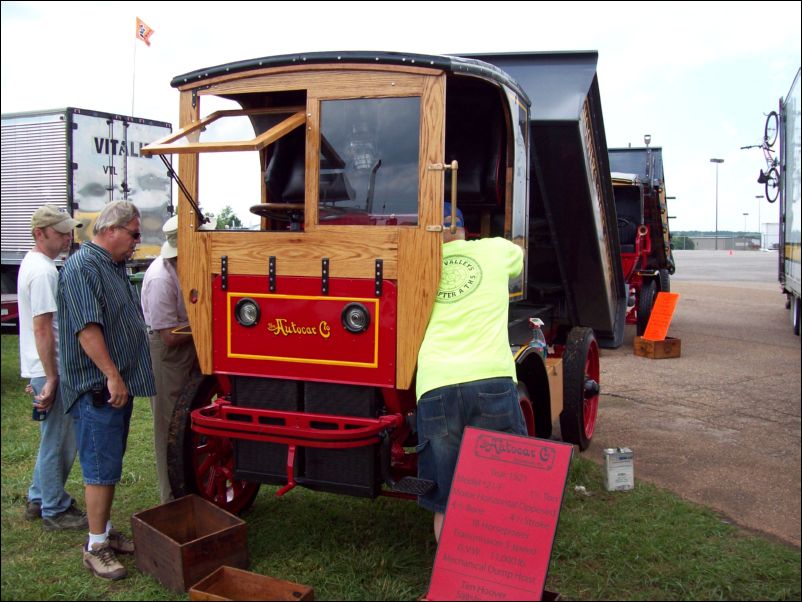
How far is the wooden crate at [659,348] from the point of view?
1034 centimetres

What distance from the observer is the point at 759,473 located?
5230mm

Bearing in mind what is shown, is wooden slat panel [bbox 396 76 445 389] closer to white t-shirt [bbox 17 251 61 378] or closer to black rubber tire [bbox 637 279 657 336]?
white t-shirt [bbox 17 251 61 378]

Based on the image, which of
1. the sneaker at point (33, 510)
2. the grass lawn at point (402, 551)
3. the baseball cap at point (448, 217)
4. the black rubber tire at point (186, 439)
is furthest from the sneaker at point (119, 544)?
the baseball cap at point (448, 217)

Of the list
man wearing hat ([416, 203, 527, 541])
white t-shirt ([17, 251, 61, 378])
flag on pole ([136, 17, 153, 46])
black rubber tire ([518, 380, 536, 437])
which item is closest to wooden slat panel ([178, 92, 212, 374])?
white t-shirt ([17, 251, 61, 378])

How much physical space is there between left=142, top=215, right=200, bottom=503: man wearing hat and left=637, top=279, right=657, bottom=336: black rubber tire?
9.03m

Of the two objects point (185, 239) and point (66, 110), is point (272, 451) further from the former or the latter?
point (66, 110)

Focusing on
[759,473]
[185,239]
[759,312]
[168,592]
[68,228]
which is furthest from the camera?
[759,312]

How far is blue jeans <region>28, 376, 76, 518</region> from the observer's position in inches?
169

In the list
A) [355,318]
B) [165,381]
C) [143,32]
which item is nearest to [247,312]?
[355,318]

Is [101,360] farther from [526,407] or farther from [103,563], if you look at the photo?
[526,407]

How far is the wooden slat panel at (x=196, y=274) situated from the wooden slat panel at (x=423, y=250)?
101 centimetres

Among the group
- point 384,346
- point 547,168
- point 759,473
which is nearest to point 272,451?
point 384,346

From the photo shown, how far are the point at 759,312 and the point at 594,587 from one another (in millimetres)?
14360

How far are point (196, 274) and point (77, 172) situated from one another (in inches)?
347
